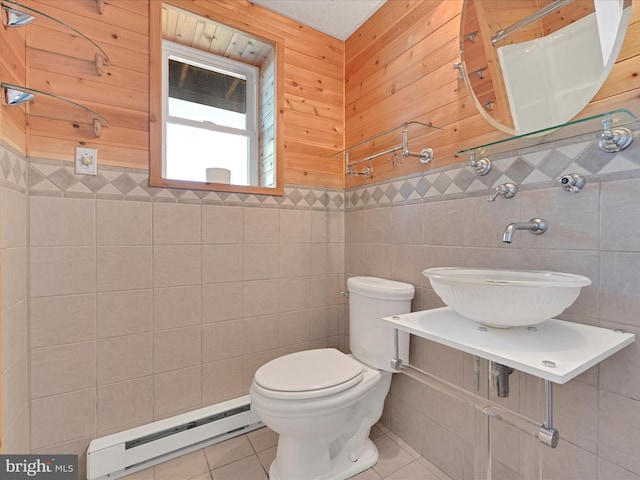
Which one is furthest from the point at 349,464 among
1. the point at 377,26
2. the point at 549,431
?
the point at 377,26

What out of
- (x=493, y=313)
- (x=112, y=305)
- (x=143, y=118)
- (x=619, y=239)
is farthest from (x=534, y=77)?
(x=112, y=305)

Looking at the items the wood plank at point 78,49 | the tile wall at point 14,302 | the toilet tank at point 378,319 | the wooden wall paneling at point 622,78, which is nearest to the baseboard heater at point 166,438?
the tile wall at point 14,302

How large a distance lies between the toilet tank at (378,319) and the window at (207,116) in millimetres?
930

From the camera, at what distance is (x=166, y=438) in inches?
53.6

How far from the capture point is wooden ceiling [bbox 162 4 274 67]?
1.53 meters

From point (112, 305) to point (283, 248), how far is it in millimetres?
849

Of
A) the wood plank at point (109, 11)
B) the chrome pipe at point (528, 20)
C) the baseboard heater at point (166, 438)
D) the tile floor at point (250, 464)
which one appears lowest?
the tile floor at point (250, 464)

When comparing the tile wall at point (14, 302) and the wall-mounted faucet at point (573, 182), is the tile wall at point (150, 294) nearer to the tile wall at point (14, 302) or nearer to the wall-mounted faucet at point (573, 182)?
the tile wall at point (14, 302)

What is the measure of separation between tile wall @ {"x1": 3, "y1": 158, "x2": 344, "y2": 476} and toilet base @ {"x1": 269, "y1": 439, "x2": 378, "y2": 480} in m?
0.49

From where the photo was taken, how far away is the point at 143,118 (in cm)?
139

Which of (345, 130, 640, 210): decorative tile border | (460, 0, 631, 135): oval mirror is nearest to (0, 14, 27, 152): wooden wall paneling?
(345, 130, 640, 210): decorative tile border

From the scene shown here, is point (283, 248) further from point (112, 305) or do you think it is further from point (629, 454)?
point (629, 454)

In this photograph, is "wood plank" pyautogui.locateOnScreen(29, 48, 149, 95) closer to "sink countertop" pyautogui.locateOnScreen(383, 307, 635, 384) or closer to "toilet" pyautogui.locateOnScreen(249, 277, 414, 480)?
"toilet" pyautogui.locateOnScreen(249, 277, 414, 480)

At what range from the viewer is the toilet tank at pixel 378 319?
137 centimetres
